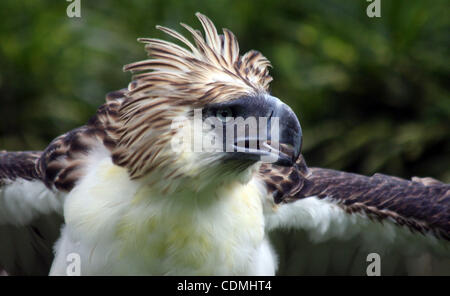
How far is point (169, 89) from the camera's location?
162 inches

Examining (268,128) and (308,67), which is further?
Result: (308,67)

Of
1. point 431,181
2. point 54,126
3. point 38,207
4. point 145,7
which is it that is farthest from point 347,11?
point 38,207

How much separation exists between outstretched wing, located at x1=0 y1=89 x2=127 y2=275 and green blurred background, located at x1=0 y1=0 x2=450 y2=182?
15.4 feet

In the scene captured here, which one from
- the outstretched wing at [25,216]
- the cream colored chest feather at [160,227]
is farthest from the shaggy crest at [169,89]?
the outstretched wing at [25,216]

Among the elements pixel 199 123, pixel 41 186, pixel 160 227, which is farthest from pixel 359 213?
pixel 41 186

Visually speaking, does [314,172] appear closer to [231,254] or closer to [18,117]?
[231,254]

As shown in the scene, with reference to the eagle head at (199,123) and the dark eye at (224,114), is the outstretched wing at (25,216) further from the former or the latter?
the dark eye at (224,114)

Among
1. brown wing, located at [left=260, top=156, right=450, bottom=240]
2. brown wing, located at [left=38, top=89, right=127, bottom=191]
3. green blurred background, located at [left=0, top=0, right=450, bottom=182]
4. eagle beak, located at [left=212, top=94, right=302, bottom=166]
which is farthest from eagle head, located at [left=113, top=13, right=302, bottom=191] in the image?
green blurred background, located at [left=0, top=0, right=450, bottom=182]

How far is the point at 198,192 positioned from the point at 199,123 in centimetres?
46

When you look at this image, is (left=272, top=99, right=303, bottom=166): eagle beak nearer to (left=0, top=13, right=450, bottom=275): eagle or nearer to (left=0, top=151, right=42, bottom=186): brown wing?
(left=0, top=13, right=450, bottom=275): eagle

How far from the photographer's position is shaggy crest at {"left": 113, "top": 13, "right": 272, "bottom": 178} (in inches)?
159

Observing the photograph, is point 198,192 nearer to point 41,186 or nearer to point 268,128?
point 268,128

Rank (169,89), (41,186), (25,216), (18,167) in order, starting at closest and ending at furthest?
(169,89), (41,186), (18,167), (25,216)

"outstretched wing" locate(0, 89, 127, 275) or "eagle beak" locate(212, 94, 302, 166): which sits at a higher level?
"eagle beak" locate(212, 94, 302, 166)
